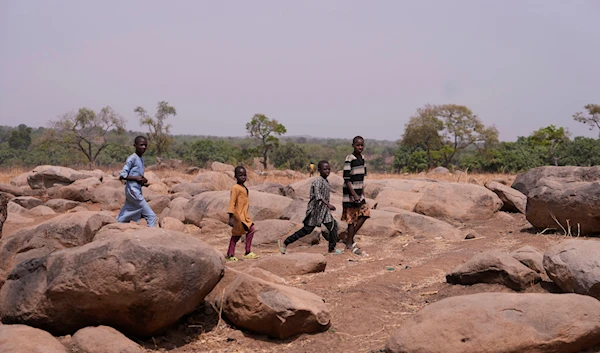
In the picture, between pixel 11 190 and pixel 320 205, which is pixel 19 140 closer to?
pixel 11 190

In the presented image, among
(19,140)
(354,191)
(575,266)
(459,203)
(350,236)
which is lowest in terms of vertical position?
(350,236)

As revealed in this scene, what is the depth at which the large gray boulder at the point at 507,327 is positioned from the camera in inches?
143

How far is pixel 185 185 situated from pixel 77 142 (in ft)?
68.1

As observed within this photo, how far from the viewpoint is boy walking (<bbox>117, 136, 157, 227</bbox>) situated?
658cm

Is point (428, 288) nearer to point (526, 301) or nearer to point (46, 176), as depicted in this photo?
point (526, 301)

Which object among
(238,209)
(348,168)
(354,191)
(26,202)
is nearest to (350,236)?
(354,191)

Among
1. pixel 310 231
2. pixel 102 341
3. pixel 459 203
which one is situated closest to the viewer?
pixel 102 341

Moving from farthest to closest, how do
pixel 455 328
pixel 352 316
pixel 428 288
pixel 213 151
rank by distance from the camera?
pixel 213 151 < pixel 428 288 < pixel 352 316 < pixel 455 328

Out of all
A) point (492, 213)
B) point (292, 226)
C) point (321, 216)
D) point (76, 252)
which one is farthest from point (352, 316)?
point (492, 213)

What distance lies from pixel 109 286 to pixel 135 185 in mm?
2902

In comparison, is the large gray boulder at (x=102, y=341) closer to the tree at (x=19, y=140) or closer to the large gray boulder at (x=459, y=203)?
the large gray boulder at (x=459, y=203)

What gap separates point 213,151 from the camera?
37.3 metres

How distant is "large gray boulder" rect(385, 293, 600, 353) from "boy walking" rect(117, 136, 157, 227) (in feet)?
12.7

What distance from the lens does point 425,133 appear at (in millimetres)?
34844
